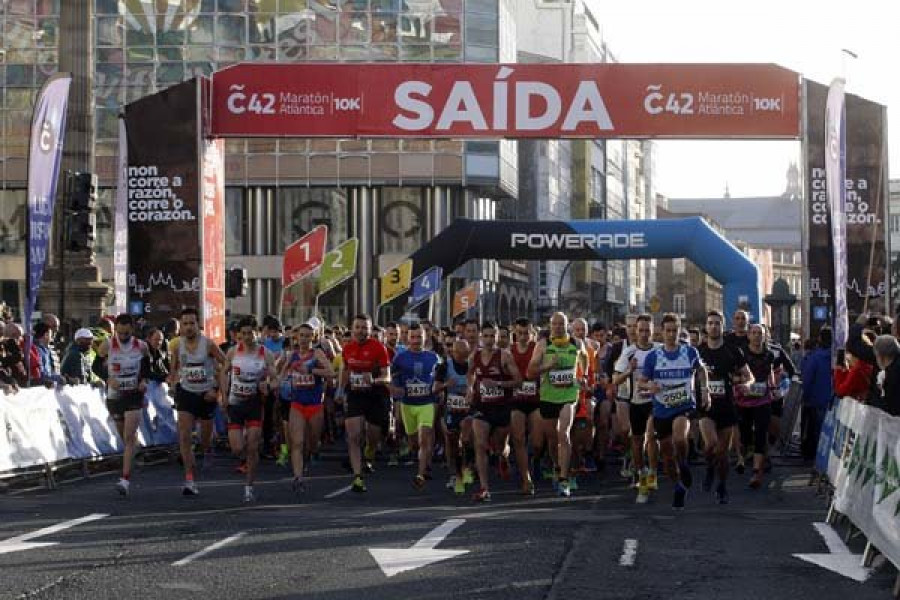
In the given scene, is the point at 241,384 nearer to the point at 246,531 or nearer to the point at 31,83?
the point at 246,531

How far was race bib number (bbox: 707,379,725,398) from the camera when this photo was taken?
57.8 feet

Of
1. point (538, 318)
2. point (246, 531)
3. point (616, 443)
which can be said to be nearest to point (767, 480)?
point (616, 443)

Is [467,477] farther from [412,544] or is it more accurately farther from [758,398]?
[412,544]

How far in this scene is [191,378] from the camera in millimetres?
17469

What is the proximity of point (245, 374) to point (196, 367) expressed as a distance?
505 mm

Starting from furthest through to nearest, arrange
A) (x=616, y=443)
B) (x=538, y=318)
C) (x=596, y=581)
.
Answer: (x=538, y=318)
(x=616, y=443)
(x=596, y=581)

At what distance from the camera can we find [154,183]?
27562 mm

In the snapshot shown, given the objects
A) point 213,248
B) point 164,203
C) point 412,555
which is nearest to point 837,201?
point 412,555

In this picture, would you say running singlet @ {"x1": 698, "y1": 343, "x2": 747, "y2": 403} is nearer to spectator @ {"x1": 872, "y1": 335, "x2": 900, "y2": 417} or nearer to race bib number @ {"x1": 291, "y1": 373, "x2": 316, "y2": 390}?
race bib number @ {"x1": 291, "y1": 373, "x2": 316, "y2": 390}

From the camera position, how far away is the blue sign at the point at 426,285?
33312mm

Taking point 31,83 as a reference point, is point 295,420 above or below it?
below

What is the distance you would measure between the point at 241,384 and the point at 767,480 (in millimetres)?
6635

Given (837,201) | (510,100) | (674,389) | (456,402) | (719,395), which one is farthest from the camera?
(510,100)

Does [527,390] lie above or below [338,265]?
below
